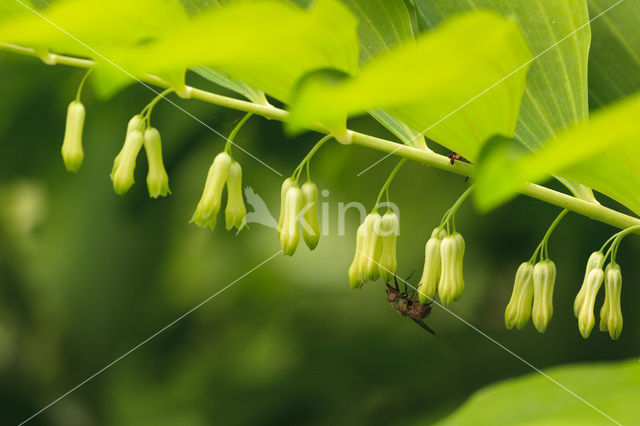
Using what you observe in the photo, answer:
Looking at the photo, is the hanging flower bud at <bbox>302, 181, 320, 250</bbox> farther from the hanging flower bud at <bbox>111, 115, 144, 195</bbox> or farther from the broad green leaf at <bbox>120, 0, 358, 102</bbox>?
the broad green leaf at <bbox>120, 0, 358, 102</bbox>

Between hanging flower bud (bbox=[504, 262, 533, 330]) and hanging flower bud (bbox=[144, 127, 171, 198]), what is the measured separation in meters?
0.42

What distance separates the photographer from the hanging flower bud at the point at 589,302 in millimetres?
636

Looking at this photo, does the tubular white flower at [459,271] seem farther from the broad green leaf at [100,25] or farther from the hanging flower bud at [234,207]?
the broad green leaf at [100,25]

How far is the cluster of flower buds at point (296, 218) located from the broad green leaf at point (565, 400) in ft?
0.93


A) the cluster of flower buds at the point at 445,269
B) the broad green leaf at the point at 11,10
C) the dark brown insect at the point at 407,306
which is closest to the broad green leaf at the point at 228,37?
the broad green leaf at the point at 11,10

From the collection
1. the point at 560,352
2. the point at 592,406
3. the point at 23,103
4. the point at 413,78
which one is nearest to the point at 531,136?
the point at 592,406

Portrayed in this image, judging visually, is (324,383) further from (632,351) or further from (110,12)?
(110,12)

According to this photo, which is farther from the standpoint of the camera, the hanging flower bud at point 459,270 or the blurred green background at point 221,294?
the blurred green background at point 221,294

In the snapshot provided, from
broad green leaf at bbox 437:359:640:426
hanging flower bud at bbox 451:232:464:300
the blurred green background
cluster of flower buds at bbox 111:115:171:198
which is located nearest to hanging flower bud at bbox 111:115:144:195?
cluster of flower buds at bbox 111:115:171:198

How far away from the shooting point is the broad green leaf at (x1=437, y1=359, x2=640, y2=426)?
587 mm

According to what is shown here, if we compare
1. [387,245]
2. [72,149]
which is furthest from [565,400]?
[72,149]

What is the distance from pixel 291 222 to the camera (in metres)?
0.66

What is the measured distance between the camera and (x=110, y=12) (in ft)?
0.66

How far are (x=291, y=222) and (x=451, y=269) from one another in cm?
19
